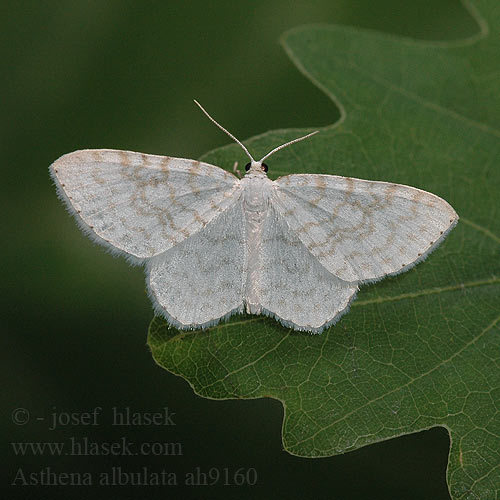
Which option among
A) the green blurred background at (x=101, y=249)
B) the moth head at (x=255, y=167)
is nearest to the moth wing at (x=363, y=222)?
the moth head at (x=255, y=167)

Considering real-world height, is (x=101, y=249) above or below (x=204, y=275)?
below

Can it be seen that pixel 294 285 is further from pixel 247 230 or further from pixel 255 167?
pixel 255 167

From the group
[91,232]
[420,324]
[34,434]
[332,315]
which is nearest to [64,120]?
[91,232]

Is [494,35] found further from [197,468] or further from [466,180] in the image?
[197,468]

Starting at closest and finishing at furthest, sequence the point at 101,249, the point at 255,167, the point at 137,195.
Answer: the point at 137,195
the point at 255,167
the point at 101,249

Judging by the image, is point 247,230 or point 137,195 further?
point 247,230

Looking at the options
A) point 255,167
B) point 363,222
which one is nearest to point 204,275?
point 255,167
